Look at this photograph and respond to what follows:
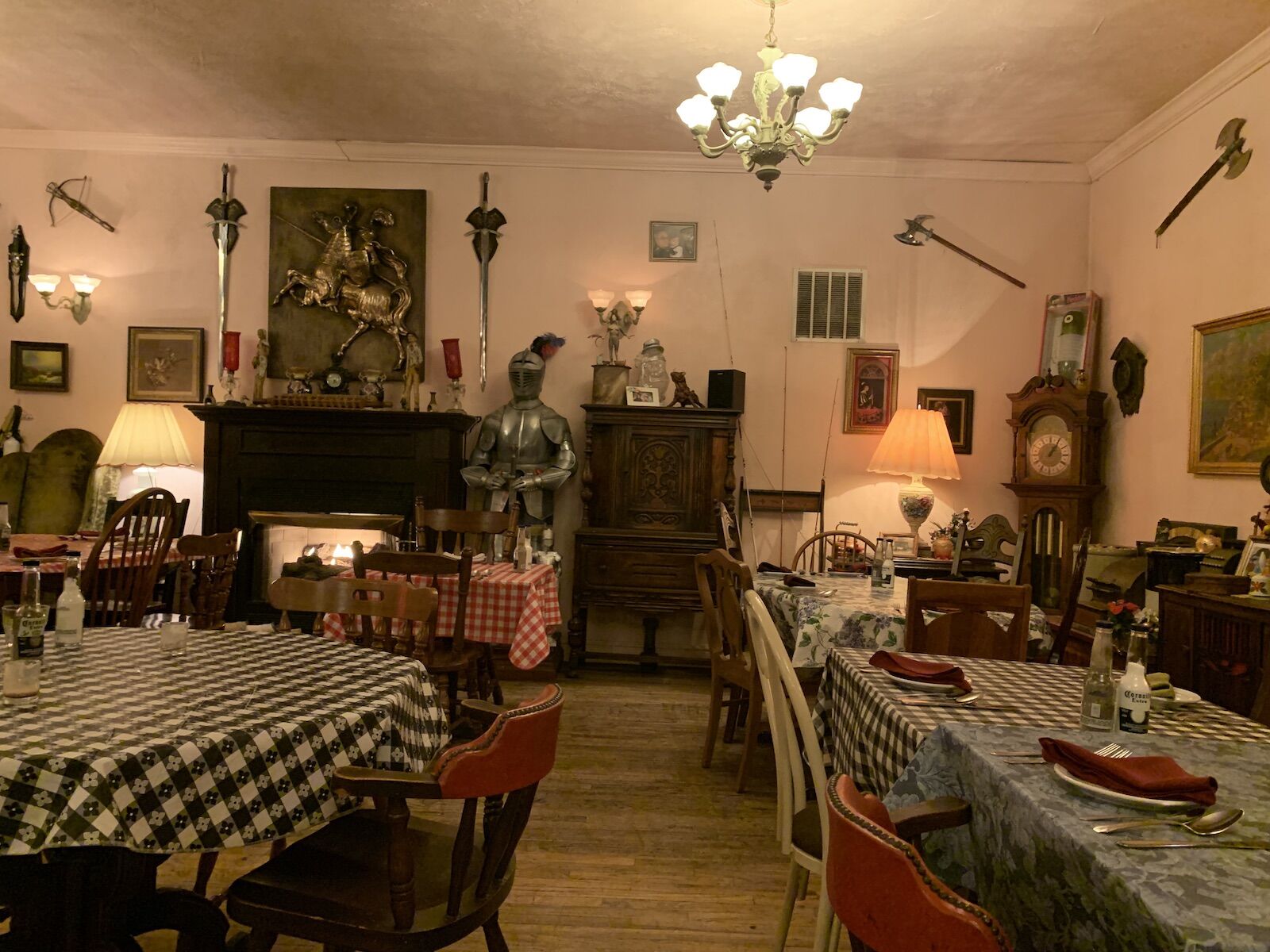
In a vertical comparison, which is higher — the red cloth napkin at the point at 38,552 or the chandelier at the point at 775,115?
the chandelier at the point at 775,115

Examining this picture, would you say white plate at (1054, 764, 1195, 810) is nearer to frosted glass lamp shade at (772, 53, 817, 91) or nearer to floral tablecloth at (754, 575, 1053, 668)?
floral tablecloth at (754, 575, 1053, 668)

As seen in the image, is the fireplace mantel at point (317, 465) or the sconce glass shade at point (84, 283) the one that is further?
the sconce glass shade at point (84, 283)

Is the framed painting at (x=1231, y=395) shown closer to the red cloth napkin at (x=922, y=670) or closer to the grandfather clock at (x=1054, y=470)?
the grandfather clock at (x=1054, y=470)

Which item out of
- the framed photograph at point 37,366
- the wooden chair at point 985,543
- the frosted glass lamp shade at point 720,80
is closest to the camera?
the frosted glass lamp shade at point 720,80

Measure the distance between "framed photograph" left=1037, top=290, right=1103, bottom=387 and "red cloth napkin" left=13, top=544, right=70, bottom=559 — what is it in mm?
5525

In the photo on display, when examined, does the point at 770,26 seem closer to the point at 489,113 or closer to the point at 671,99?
the point at 671,99

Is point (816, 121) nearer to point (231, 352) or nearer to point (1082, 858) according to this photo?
point (1082, 858)

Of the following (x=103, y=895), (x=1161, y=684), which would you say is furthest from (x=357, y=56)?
(x=1161, y=684)

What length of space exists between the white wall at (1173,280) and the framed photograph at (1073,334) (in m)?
0.13

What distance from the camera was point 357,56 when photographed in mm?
4723

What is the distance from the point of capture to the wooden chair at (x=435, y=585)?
3508 mm

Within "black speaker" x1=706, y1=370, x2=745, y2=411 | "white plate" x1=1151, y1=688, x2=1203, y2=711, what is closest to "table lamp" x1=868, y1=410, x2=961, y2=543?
"black speaker" x1=706, y1=370, x2=745, y2=411

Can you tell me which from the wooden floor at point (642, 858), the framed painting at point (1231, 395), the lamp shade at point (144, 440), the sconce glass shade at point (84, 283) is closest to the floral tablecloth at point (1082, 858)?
the wooden floor at point (642, 858)

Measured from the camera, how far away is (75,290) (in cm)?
604
